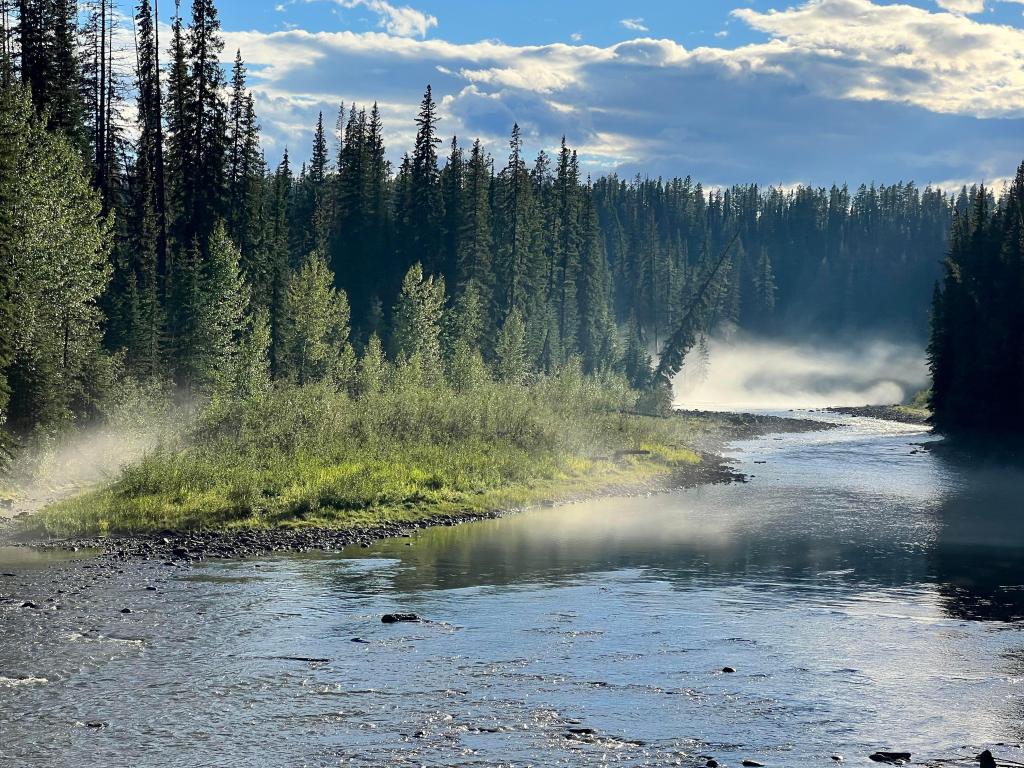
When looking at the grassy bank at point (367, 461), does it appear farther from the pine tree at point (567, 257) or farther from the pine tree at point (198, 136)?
the pine tree at point (567, 257)

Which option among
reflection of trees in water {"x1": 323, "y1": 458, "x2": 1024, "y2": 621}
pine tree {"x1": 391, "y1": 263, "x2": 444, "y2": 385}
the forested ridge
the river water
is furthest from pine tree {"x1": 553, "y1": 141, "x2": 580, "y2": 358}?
the river water

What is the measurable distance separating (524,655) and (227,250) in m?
47.7

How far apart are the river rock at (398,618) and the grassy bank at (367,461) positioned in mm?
13535

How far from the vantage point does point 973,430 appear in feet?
280

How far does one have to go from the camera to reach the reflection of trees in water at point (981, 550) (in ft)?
99.0

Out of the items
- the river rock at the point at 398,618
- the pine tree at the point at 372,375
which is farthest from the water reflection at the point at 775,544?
the pine tree at the point at 372,375

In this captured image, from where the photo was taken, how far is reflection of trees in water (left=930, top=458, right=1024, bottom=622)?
30.2 metres

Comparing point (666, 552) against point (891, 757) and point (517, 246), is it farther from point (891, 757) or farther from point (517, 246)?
point (517, 246)

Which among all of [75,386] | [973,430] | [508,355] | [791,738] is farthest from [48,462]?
[973,430]

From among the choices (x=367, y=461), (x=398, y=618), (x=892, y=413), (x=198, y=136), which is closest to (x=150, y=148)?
(x=198, y=136)

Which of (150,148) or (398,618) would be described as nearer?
(398,618)

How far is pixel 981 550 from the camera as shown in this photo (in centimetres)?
3984

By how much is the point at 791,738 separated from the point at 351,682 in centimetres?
870

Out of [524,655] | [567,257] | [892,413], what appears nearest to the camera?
[524,655]
